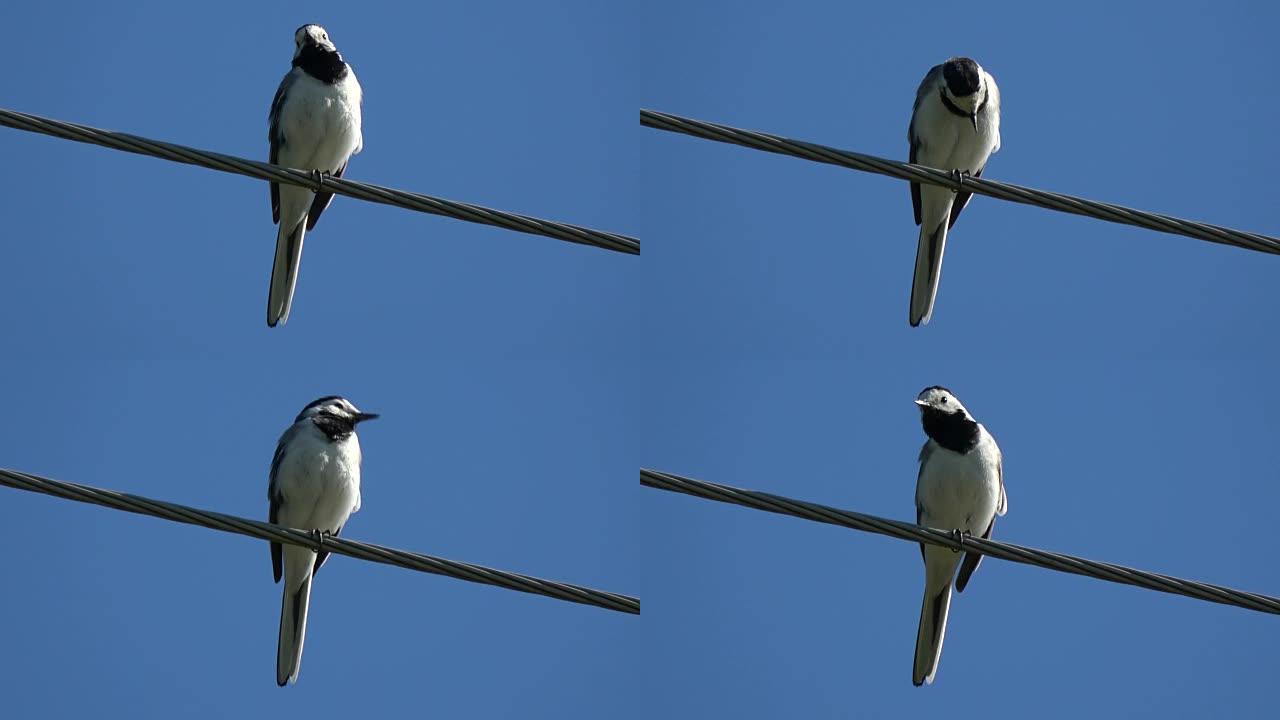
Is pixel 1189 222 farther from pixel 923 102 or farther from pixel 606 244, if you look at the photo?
pixel 923 102

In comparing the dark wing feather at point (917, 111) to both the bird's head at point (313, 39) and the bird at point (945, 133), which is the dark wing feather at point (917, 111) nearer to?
the bird at point (945, 133)

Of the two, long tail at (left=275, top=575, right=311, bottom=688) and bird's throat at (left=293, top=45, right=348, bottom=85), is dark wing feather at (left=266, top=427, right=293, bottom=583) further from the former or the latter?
bird's throat at (left=293, top=45, right=348, bottom=85)

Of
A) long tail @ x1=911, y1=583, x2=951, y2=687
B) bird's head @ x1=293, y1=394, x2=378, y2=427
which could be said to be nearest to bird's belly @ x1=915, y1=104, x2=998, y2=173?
long tail @ x1=911, y1=583, x2=951, y2=687

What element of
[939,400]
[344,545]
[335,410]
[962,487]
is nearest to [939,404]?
[939,400]

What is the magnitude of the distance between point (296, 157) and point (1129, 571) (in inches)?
221

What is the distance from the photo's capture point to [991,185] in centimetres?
624

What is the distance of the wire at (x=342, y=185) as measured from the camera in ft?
18.9

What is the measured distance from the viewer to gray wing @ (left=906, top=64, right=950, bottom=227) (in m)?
9.61

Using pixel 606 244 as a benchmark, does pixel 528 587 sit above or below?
below

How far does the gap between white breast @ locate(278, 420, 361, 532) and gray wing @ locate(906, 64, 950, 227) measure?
354cm

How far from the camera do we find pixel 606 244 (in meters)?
5.75

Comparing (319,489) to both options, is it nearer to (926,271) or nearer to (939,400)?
(939,400)

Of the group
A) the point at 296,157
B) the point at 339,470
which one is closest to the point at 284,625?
the point at 339,470

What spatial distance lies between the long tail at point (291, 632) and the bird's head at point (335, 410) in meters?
0.86
